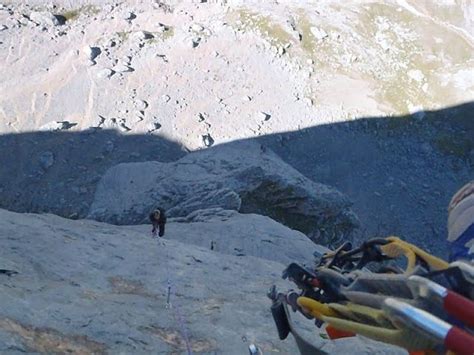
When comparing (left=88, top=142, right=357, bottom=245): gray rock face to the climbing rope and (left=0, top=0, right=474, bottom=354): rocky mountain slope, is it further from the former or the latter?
the climbing rope

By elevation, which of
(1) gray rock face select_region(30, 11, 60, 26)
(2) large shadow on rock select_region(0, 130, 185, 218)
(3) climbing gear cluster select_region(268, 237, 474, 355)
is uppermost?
(3) climbing gear cluster select_region(268, 237, 474, 355)

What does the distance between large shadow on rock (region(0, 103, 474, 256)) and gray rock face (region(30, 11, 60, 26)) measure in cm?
635

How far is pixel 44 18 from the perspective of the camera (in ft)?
92.4

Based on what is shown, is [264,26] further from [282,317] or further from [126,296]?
[282,317]

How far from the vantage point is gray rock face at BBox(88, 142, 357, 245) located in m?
21.0

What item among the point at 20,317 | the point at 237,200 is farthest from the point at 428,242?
the point at 20,317

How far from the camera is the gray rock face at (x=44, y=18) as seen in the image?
28.0 m

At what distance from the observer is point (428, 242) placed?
2667cm

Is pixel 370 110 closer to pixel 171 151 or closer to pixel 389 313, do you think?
pixel 171 151

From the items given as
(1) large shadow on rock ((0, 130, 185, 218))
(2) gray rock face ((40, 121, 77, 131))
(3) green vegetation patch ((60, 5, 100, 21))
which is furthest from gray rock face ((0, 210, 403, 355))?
(3) green vegetation patch ((60, 5, 100, 21))

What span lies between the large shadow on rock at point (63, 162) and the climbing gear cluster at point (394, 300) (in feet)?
62.5

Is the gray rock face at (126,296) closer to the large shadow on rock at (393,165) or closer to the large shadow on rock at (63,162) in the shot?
the large shadow on rock at (63,162)

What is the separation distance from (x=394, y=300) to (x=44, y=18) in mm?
28219

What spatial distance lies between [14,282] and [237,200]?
12.9m
